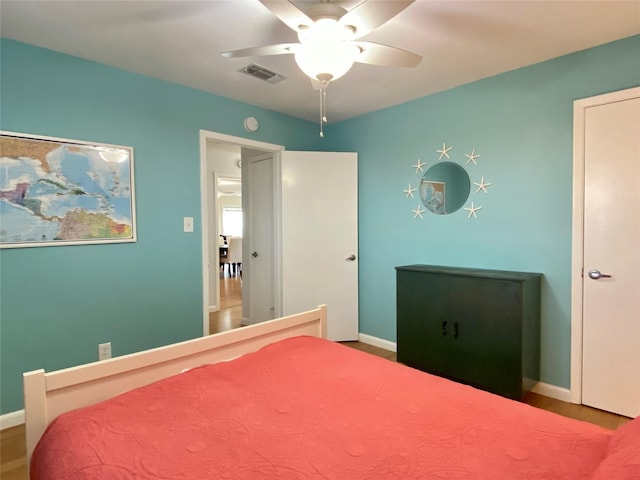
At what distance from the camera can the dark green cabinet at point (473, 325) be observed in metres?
2.29

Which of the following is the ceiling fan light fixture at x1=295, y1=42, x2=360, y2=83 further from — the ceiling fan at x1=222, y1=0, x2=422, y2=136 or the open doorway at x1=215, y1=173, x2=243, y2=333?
the open doorway at x1=215, y1=173, x2=243, y2=333

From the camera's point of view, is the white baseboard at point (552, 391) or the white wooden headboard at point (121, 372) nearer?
the white wooden headboard at point (121, 372)

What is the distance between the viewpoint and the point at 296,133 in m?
3.73

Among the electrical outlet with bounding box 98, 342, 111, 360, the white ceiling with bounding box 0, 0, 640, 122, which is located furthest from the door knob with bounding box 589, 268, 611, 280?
the electrical outlet with bounding box 98, 342, 111, 360

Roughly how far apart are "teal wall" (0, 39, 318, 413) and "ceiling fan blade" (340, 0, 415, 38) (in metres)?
1.88

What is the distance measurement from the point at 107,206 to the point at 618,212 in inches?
134

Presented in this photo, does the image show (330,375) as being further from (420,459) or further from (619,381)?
(619,381)

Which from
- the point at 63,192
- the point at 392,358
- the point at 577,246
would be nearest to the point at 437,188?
the point at 577,246

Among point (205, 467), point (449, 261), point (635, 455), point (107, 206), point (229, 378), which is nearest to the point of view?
point (635, 455)

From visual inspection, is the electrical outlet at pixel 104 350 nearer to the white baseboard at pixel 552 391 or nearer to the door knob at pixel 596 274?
the white baseboard at pixel 552 391

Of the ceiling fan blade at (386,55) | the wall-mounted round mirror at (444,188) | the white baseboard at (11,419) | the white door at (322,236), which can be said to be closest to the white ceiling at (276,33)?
the ceiling fan blade at (386,55)

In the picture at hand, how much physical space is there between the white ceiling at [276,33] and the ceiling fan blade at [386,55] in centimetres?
28

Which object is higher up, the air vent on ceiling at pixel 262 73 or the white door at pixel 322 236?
the air vent on ceiling at pixel 262 73

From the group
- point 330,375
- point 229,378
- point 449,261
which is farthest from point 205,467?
point 449,261
